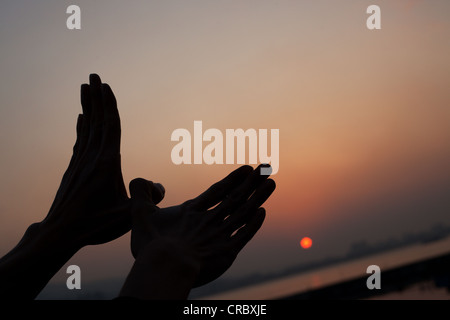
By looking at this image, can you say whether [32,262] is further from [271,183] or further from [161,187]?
[271,183]

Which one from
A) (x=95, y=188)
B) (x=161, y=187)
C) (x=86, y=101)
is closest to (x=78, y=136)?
(x=86, y=101)

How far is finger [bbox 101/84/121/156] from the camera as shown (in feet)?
9.33

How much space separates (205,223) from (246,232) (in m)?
0.24

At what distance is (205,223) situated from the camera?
98.0 inches

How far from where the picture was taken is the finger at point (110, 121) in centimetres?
284

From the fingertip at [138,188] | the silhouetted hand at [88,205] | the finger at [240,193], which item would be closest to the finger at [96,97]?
the silhouetted hand at [88,205]

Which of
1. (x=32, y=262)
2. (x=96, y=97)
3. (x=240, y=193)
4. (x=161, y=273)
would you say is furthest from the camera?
(x=96, y=97)

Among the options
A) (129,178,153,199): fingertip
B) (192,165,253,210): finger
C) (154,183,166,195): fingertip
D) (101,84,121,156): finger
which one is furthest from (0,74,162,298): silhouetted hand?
(192,165,253,210): finger

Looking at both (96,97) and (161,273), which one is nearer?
(161,273)

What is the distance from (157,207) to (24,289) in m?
0.92

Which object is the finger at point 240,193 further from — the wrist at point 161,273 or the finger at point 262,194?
the wrist at point 161,273

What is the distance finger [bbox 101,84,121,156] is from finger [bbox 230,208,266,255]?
95 centimetres
